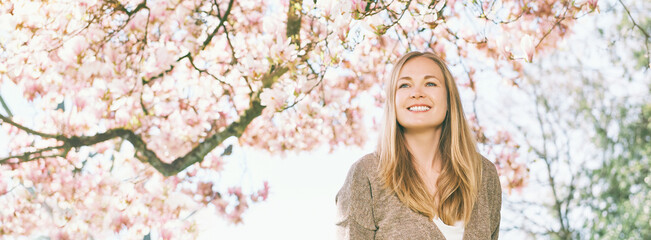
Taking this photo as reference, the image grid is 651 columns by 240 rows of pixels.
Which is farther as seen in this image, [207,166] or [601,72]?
[601,72]

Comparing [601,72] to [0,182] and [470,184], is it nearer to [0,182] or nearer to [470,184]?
[470,184]

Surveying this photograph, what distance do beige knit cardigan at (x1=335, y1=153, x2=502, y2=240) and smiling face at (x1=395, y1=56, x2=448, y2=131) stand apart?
0.16m

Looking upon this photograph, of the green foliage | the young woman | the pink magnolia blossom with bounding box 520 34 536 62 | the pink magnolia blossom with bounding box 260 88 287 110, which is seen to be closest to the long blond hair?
the young woman

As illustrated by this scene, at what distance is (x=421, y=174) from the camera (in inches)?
66.3

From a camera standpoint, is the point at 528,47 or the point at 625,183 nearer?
the point at 528,47

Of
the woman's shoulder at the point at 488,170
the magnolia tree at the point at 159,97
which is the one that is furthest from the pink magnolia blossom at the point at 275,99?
the woman's shoulder at the point at 488,170

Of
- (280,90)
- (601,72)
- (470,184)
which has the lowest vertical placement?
(470,184)

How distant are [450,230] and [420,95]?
1.30 ft

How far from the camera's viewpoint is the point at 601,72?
20.9 feet

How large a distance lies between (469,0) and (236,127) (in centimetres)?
154

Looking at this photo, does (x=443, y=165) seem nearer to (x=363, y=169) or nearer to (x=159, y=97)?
(x=363, y=169)

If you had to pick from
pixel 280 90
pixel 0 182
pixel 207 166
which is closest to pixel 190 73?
pixel 207 166

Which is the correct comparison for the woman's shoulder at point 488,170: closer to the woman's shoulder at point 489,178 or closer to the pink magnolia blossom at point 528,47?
the woman's shoulder at point 489,178

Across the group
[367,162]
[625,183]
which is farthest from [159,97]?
[625,183]
